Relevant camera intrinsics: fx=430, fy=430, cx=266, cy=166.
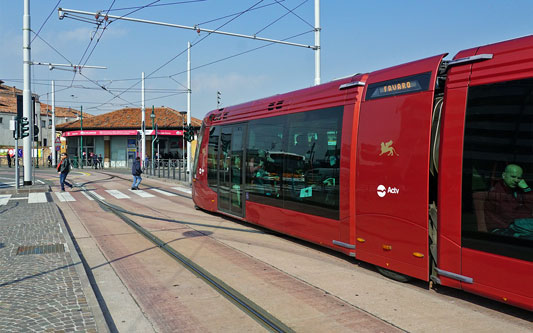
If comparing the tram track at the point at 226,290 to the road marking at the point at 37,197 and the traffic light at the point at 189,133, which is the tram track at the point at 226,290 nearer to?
the road marking at the point at 37,197

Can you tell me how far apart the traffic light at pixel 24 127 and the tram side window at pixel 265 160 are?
13.1 meters

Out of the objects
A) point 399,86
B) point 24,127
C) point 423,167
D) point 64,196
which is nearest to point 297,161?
point 399,86

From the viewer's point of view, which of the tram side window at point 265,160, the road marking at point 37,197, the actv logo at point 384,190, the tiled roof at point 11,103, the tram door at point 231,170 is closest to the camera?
the actv logo at point 384,190

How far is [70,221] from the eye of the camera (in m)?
11.5

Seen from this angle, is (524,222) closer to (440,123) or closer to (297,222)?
(440,123)

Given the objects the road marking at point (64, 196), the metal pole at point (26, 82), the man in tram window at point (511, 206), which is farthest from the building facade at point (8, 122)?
the man in tram window at point (511, 206)

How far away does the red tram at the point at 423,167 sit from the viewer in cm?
434

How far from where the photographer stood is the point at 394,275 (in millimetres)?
5898

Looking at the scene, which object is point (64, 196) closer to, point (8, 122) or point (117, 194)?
point (117, 194)

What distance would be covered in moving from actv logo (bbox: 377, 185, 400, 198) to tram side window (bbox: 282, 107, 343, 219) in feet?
3.16

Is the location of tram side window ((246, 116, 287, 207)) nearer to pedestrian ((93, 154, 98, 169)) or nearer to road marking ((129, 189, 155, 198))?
road marking ((129, 189, 155, 198))

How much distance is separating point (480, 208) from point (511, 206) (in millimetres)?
337

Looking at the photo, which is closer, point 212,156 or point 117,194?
point 212,156

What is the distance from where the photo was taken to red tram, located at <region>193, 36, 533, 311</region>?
4.34 metres
